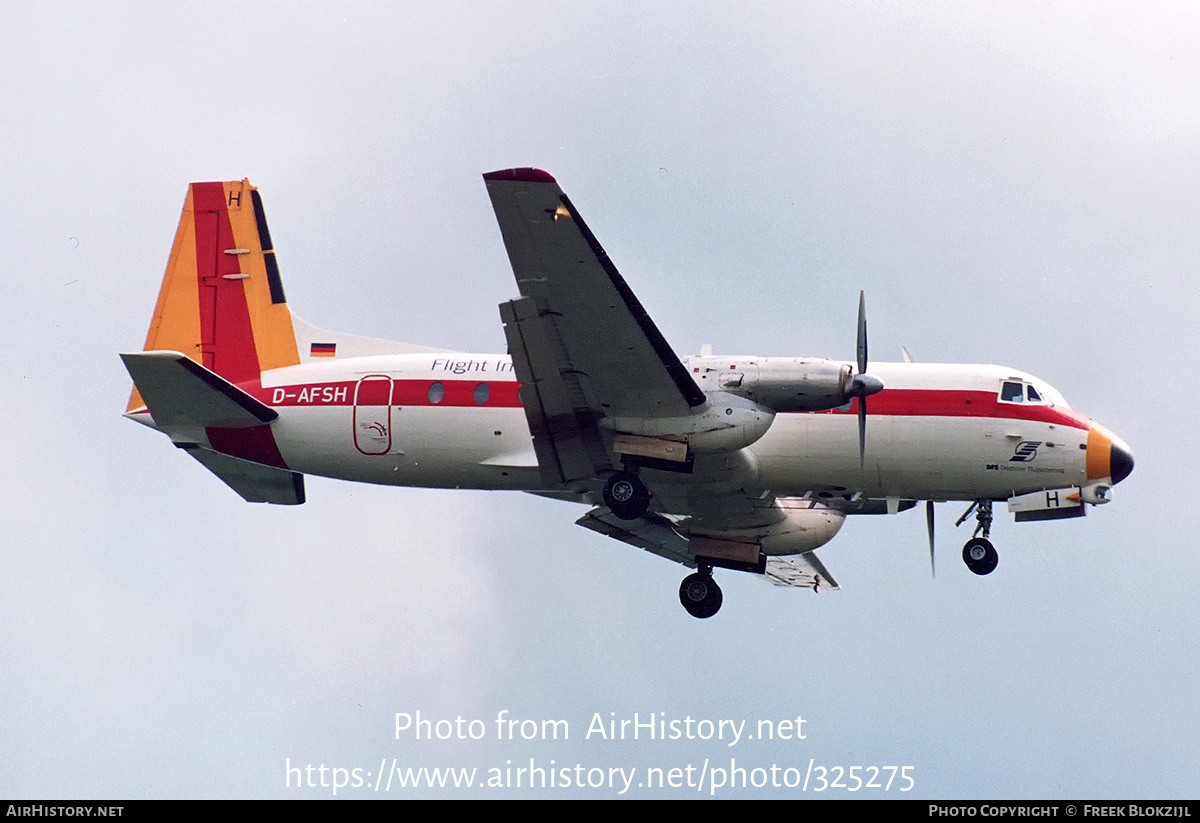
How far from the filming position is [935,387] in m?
26.8

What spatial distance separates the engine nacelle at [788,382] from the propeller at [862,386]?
0.16 metres

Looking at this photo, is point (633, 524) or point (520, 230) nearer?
point (520, 230)

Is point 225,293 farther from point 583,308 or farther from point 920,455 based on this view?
point 920,455

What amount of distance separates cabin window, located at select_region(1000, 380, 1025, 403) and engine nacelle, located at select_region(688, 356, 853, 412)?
3.46 metres

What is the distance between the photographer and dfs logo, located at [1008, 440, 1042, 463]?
26656mm

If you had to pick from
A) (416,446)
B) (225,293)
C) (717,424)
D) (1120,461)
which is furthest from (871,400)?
(225,293)

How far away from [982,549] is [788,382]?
5266 mm

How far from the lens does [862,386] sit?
25.0 meters

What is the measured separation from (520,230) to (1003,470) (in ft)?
31.3

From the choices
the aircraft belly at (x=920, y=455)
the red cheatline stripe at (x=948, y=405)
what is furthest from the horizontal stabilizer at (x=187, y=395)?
the red cheatline stripe at (x=948, y=405)
